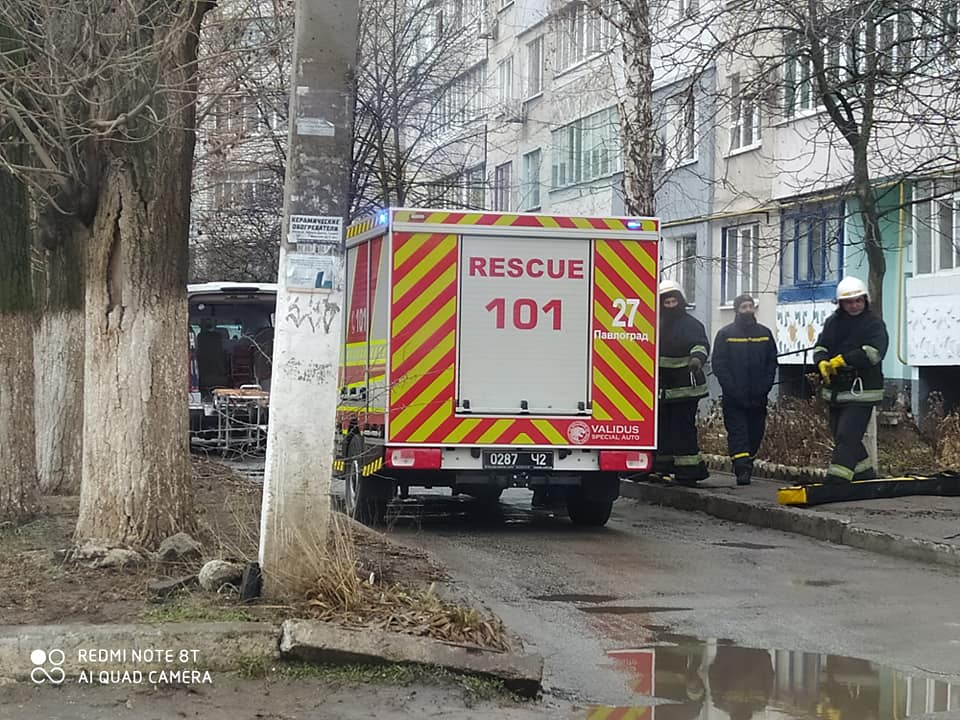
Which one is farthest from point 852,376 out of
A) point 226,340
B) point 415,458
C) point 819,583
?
point 226,340

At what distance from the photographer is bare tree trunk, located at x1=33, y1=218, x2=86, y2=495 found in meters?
11.4

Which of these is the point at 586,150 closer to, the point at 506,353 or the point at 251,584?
the point at 506,353

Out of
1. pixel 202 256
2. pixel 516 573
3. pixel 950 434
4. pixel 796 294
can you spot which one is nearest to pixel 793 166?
pixel 796 294

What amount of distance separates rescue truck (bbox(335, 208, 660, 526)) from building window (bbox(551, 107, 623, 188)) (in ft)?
62.2

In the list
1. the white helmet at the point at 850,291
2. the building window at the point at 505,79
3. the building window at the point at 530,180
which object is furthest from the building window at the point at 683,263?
the white helmet at the point at 850,291

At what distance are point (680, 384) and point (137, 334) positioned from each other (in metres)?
8.02

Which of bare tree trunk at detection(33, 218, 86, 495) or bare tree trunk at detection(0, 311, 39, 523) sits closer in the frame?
bare tree trunk at detection(0, 311, 39, 523)

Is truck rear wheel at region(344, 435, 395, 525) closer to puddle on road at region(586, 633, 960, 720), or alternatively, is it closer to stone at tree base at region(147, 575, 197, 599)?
stone at tree base at region(147, 575, 197, 599)

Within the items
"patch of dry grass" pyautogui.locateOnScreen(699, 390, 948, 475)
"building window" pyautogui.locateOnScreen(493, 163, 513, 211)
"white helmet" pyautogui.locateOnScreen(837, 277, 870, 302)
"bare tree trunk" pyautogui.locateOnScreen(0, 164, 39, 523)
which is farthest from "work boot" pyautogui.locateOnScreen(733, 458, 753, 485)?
"building window" pyautogui.locateOnScreen(493, 163, 513, 211)

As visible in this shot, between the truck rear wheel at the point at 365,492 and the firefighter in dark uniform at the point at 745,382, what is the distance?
4.43 m

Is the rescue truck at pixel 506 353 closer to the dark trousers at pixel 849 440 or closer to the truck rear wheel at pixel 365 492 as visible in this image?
the truck rear wheel at pixel 365 492

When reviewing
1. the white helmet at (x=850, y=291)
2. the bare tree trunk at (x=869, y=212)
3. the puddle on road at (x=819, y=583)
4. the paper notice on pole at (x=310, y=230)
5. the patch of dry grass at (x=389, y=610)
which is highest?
the bare tree trunk at (x=869, y=212)

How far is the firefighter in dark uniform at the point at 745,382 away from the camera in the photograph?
15.2 m

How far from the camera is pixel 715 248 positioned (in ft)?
96.6
